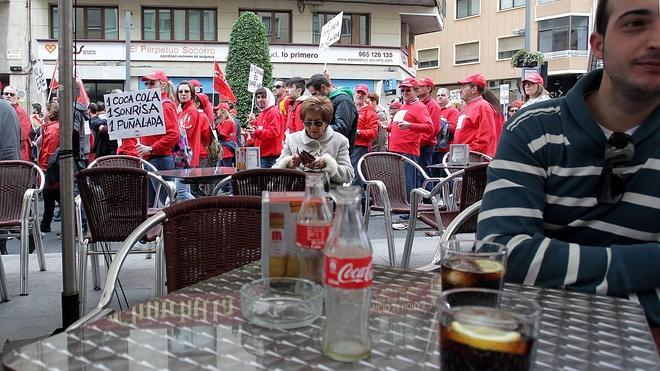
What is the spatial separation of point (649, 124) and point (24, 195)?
3.79 metres

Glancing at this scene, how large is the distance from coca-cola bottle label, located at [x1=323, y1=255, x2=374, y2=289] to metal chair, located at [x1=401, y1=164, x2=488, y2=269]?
2.11 metres

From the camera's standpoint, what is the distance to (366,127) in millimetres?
8406

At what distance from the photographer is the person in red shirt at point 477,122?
269 inches

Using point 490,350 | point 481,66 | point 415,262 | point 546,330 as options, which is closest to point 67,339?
point 490,350

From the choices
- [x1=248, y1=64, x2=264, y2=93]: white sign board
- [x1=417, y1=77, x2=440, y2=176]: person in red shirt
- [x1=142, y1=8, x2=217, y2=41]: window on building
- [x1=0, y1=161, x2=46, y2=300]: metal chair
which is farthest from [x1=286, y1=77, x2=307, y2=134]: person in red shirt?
[x1=142, y1=8, x2=217, y2=41]: window on building

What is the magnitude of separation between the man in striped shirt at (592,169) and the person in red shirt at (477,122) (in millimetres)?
5156

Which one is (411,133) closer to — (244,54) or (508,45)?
(244,54)

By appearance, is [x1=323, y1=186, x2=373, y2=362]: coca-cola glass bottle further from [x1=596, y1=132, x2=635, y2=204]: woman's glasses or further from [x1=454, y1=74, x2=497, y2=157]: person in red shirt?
[x1=454, y1=74, x2=497, y2=157]: person in red shirt

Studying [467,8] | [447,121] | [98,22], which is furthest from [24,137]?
[467,8]

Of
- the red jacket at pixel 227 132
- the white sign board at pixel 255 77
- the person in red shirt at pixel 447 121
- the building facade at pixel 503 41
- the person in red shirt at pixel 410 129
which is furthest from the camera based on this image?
the building facade at pixel 503 41

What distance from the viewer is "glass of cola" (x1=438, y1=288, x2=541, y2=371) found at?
0.76 m

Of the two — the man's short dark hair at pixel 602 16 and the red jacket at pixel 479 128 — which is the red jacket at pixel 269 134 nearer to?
the red jacket at pixel 479 128

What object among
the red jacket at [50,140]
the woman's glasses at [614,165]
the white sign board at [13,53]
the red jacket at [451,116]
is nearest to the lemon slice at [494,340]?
the woman's glasses at [614,165]

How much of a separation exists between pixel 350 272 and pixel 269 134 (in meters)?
6.97
